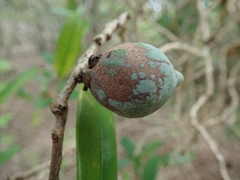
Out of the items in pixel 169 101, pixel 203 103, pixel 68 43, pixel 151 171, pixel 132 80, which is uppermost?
pixel 169 101

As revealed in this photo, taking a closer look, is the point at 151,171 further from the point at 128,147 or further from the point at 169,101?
the point at 169,101

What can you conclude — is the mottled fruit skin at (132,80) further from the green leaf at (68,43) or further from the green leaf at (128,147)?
the green leaf at (128,147)

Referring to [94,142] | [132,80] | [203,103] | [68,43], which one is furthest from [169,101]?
[132,80]

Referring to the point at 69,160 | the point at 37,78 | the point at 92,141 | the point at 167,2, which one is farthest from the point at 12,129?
the point at 92,141

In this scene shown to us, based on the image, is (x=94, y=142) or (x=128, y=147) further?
(x=128, y=147)

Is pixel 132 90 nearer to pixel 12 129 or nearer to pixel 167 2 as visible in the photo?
pixel 167 2

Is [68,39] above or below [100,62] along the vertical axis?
above
